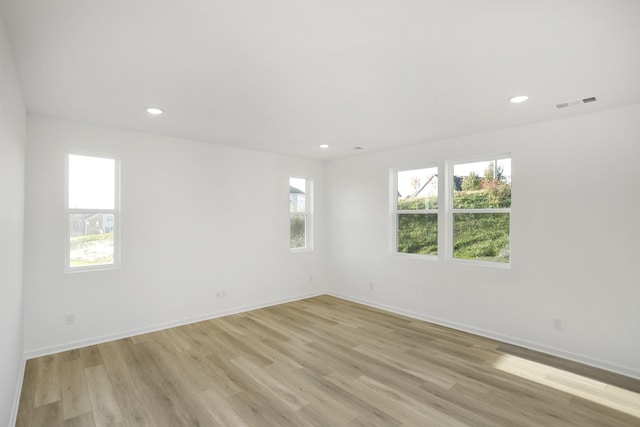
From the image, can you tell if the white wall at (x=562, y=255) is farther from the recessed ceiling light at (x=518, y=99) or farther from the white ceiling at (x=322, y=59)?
the recessed ceiling light at (x=518, y=99)

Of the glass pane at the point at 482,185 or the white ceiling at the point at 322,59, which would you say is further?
the glass pane at the point at 482,185

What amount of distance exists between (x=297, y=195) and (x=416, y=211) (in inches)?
83.2

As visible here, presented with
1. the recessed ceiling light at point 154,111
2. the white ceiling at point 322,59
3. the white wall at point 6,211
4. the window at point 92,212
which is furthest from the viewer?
the window at point 92,212

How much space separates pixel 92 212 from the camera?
12.4 ft

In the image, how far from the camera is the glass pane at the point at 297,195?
5.79 meters

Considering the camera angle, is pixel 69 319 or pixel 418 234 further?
pixel 418 234

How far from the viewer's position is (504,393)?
2.69m

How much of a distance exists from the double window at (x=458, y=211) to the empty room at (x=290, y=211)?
3 centimetres

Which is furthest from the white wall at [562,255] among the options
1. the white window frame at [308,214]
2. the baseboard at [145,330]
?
the baseboard at [145,330]

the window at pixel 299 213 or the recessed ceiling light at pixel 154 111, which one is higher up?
the recessed ceiling light at pixel 154 111

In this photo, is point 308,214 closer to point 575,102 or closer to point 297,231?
point 297,231

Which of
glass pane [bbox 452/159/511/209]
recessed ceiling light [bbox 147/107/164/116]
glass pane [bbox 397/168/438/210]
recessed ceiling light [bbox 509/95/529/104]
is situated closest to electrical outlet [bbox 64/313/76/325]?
recessed ceiling light [bbox 147/107/164/116]

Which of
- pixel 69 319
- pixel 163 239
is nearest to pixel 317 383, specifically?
pixel 163 239

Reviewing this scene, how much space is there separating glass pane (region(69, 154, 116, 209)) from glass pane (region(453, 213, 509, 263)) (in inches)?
173
